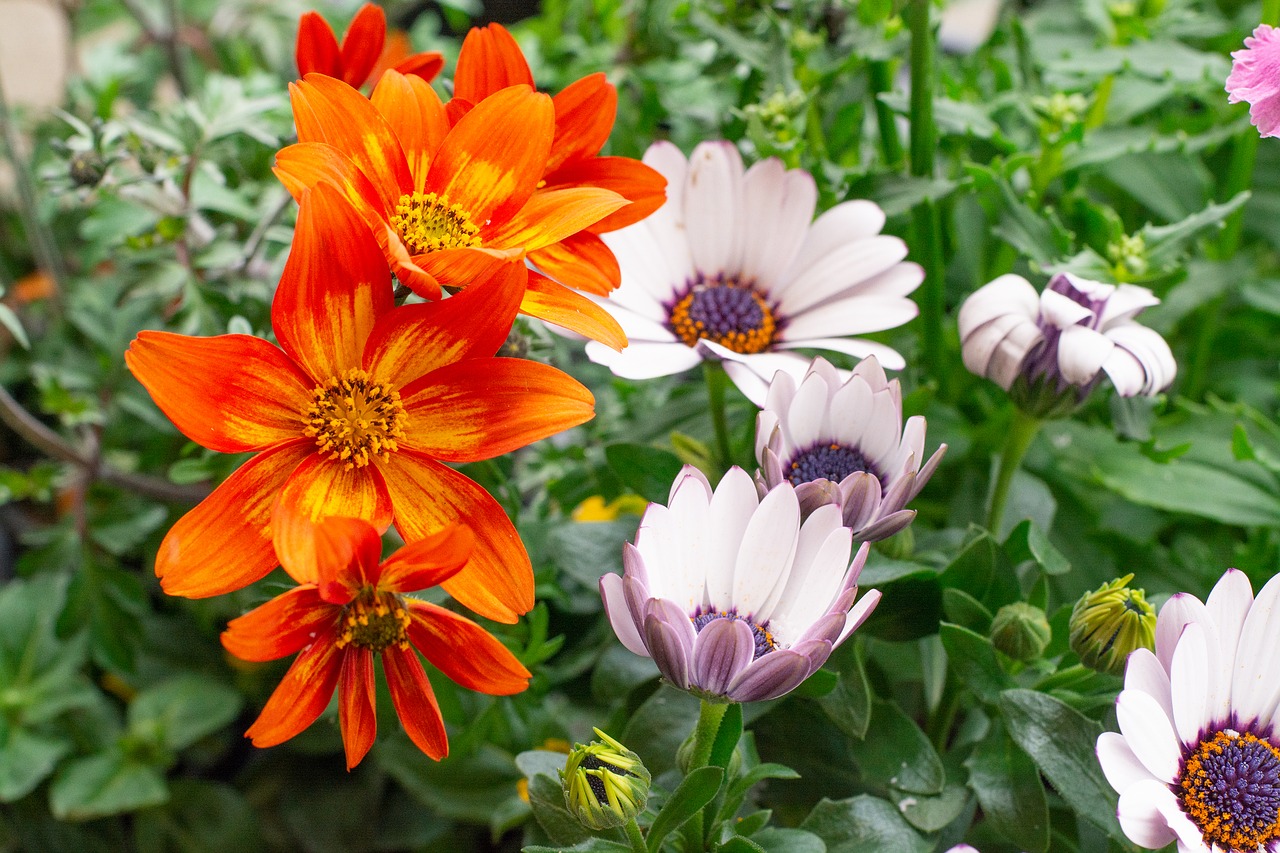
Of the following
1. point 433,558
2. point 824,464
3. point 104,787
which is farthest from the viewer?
point 104,787

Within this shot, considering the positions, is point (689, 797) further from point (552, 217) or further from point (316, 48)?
point (316, 48)

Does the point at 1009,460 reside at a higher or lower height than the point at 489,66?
lower

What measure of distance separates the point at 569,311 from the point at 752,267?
0.53 ft

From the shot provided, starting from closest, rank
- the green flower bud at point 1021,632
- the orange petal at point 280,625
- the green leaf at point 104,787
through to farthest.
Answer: the orange petal at point 280,625 < the green flower bud at point 1021,632 < the green leaf at point 104,787

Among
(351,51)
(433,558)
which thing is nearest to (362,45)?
(351,51)

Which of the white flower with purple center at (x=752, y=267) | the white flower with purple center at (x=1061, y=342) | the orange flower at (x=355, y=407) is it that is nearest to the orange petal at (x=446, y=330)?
the orange flower at (x=355, y=407)

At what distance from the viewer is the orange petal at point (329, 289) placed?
34 centimetres

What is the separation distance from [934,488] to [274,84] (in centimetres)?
46

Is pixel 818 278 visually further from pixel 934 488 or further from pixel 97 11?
pixel 97 11

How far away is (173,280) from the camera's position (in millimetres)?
542

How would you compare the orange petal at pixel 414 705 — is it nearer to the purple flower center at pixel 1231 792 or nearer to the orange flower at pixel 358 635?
the orange flower at pixel 358 635

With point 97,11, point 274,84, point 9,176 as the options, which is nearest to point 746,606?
point 274,84

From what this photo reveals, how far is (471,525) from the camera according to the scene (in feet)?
1.17

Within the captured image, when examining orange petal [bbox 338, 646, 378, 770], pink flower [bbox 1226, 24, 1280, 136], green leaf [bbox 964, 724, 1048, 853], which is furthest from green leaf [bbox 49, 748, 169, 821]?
pink flower [bbox 1226, 24, 1280, 136]
